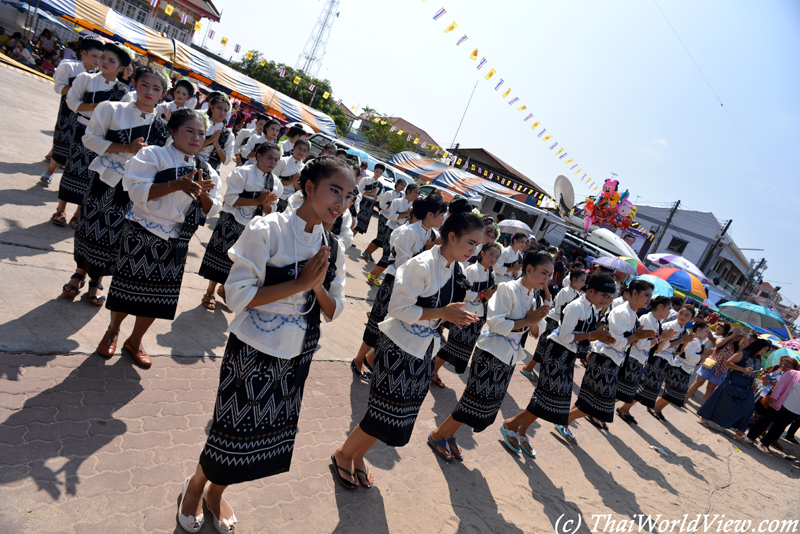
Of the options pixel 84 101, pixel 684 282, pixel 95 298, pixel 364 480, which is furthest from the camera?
pixel 684 282

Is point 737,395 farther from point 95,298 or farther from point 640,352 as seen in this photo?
point 95,298

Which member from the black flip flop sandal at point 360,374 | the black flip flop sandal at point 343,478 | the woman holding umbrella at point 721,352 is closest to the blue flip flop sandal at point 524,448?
the black flip flop sandal at point 360,374

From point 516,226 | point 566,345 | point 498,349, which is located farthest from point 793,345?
point 498,349

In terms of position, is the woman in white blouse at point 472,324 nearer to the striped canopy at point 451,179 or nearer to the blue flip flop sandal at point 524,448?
the blue flip flop sandal at point 524,448

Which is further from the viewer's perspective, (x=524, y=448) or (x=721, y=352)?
(x=721, y=352)

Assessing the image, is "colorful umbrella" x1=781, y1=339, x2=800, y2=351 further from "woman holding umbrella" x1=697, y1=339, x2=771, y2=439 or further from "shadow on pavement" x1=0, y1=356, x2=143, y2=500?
"shadow on pavement" x1=0, y1=356, x2=143, y2=500

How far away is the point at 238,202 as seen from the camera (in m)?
4.54

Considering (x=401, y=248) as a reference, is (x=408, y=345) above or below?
below

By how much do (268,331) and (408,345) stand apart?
1.14 meters

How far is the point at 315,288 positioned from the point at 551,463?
383 cm

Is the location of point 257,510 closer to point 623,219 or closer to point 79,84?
point 79,84

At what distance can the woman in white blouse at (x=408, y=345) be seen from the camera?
2980 millimetres

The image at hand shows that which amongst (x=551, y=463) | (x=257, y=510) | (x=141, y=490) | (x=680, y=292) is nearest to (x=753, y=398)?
(x=680, y=292)

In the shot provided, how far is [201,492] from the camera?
2.29 meters
